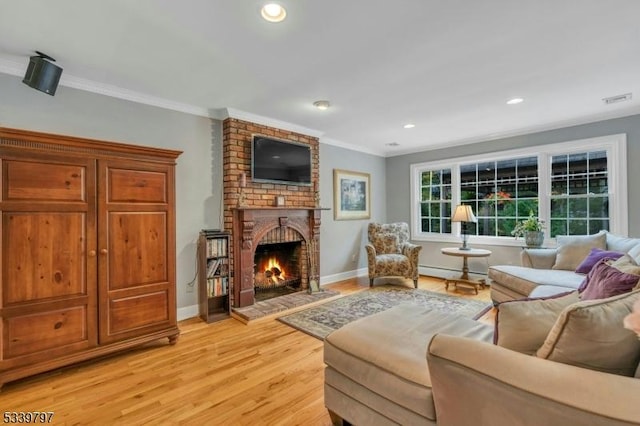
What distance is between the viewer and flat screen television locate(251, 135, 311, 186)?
3889 mm

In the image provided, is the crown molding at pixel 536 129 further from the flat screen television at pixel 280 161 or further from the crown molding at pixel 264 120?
the flat screen television at pixel 280 161

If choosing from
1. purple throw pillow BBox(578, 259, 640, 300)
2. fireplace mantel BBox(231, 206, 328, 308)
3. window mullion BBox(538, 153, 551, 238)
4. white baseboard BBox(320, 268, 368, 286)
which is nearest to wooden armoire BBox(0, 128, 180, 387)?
fireplace mantel BBox(231, 206, 328, 308)

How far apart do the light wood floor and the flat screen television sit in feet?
6.71

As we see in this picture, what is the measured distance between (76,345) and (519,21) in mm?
3942

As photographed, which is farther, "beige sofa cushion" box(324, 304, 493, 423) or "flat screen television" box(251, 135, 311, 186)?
"flat screen television" box(251, 135, 311, 186)

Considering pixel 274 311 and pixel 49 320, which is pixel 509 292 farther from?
pixel 49 320

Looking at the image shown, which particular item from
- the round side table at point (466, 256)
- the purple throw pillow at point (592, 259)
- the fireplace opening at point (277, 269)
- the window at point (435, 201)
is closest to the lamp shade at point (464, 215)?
the round side table at point (466, 256)

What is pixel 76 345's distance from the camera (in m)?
2.35

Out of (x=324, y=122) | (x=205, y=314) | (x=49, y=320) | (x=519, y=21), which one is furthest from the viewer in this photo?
(x=324, y=122)

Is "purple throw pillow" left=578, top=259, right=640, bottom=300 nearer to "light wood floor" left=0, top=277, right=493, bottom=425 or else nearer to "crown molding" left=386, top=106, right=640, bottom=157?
"light wood floor" left=0, top=277, right=493, bottom=425

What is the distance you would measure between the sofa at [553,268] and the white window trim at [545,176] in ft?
2.16

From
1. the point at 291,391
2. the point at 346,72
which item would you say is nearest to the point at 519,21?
the point at 346,72

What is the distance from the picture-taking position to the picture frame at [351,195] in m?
5.25

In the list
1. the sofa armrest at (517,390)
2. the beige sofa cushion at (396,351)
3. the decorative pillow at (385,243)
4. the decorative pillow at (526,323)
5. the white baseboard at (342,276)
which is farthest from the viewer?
the decorative pillow at (385,243)
